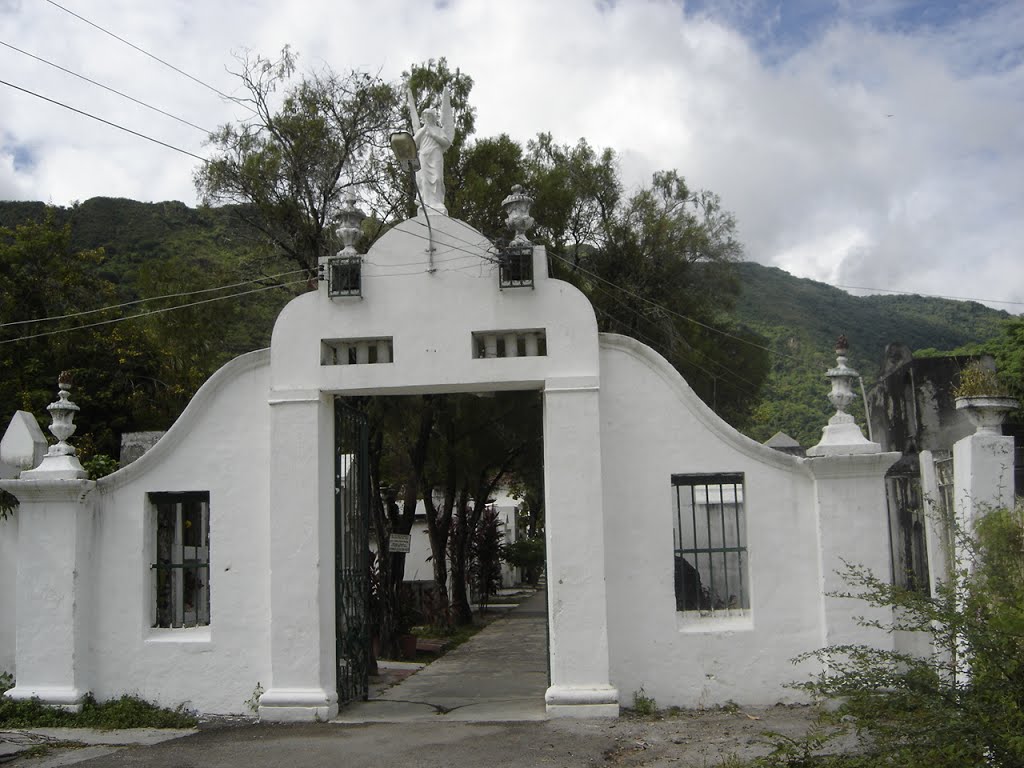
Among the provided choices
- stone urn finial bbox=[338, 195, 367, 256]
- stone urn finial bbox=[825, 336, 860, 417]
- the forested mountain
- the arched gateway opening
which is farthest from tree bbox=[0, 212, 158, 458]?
stone urn finial bbox=[825, 336, 860, 417]

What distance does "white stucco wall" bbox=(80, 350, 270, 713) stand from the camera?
9.33m

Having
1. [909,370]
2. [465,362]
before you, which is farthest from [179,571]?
[909,370]

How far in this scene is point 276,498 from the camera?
934cm

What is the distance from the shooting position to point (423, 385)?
9.36 meters

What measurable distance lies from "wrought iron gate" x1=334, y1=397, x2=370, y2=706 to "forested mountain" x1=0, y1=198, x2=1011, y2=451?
5.31 m

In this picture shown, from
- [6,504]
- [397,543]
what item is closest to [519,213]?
[6,504]

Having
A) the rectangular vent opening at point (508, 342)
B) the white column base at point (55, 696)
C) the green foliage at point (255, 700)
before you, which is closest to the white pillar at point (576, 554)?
the rectangular vent opening at point (508, 342)

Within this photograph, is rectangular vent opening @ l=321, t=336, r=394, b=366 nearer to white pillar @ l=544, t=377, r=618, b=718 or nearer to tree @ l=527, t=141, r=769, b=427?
white pillar @ l=544, t=377, r=618, b=718

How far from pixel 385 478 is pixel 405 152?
11.8 metres

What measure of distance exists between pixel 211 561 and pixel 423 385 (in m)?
2.61

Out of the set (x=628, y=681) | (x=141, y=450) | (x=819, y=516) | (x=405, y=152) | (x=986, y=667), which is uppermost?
(x=405, y=152)

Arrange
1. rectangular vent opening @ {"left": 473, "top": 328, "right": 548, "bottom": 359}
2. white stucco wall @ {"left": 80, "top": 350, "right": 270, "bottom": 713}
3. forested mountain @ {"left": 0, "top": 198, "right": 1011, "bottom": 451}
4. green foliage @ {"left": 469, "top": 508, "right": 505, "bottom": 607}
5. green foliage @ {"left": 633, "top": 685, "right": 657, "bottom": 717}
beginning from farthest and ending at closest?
green foliage @ {"left": 469, "top": 508, "right": 505, "bottom": 607} → forested mountain @ {"left": 0, "top": 198, "right": 1011, "bottom": 451} → rectangular vent opening @ {"left": 473, "top": 328, "right": 548, "bottom": 359} → white stucco wall @ {"left": 80, "top": 350, "right": 270, "bottom": 713} → green foliage @ {"left": 633, "top": 685, "right": 657, "bottom": 717}

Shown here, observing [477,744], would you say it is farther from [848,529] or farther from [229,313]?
[229,313]

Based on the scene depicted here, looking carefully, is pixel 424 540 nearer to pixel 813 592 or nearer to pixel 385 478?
pixel 385 478
